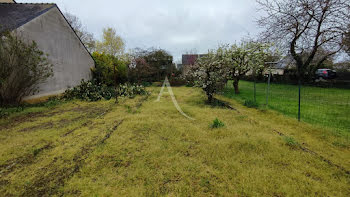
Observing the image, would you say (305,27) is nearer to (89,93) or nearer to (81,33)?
(89,93)

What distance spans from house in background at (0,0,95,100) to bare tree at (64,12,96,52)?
16083 mm

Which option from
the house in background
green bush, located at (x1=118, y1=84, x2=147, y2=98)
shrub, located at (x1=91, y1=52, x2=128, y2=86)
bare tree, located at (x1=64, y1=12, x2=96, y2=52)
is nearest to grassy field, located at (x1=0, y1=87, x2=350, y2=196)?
the house in background

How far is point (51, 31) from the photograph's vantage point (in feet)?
27.6

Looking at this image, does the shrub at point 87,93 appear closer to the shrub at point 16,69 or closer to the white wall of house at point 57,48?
the white wall of house at point 57,48

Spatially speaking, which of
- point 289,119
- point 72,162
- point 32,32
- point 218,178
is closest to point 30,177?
point 72,162

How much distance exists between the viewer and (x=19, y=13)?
Answer: 7734mm

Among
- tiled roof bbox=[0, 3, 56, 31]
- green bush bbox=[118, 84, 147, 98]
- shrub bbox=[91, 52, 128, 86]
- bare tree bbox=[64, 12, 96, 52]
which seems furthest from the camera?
bare tree bbox=[64, 12, 96, 52]

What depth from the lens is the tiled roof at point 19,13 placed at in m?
6.69

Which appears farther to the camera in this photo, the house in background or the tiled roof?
the house in background

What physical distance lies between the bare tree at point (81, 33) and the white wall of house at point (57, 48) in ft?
52.0

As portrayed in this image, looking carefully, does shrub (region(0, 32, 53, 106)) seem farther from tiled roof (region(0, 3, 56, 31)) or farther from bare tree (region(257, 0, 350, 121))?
bare tree (region(257, 0, 350, 121))

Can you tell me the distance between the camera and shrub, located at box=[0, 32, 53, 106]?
18.9 feet

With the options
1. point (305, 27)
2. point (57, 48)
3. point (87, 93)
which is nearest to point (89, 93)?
point (87, 93)

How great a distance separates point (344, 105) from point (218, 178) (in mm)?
7892
